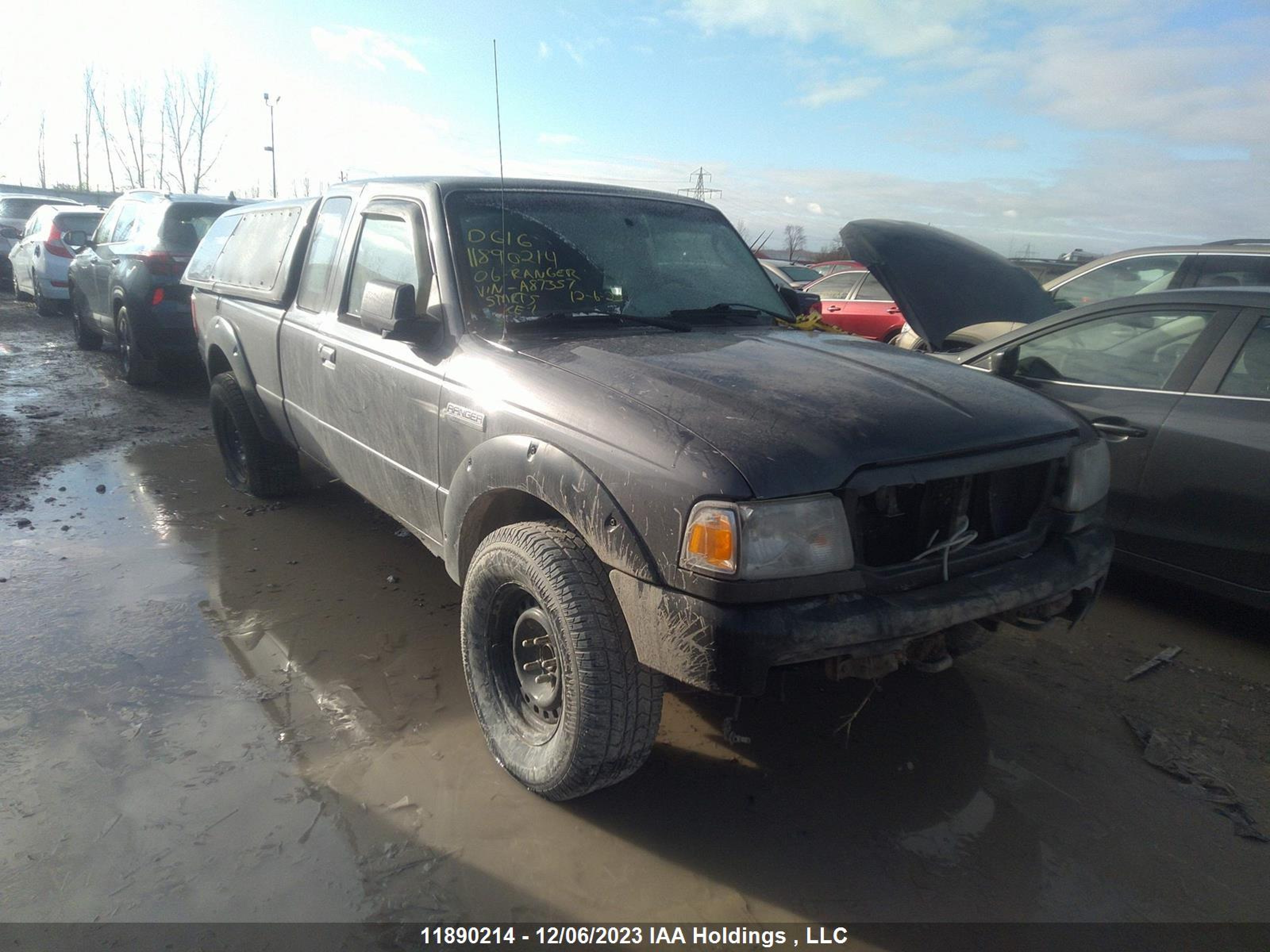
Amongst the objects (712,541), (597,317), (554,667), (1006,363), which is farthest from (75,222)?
(712,541)

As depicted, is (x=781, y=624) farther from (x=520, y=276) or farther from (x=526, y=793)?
(x=520, y=276)

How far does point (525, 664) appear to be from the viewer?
104 inches

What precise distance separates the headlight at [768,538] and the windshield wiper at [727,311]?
145 centimetres

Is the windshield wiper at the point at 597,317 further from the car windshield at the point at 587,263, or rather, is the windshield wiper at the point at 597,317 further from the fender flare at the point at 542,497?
the fender flare at the point at 542,497

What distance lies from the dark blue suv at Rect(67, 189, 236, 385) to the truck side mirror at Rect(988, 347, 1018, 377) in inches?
280

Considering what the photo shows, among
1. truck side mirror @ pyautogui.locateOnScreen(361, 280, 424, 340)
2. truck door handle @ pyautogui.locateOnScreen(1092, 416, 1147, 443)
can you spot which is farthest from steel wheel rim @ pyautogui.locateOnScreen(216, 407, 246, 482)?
truck door handle @ pyautogui.locateOnScreen(1092, 416, 1147, 443)

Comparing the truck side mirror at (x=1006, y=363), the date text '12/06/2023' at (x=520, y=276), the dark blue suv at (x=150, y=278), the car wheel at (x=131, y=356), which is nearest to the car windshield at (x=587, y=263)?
the date text '12/06/2023' at (x=520, y=276)

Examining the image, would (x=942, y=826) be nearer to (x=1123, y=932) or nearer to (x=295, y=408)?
(x=1123, y=932)

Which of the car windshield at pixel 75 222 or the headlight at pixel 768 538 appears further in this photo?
the car windshield at pixel 75 222

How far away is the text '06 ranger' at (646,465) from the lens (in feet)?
6.68

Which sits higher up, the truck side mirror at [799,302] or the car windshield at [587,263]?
the car windshield at [587,263]

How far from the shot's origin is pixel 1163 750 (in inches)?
115

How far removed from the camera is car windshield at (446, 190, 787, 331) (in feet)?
10.00

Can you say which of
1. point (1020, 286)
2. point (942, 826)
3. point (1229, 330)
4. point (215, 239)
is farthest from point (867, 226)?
point (215, 239)
